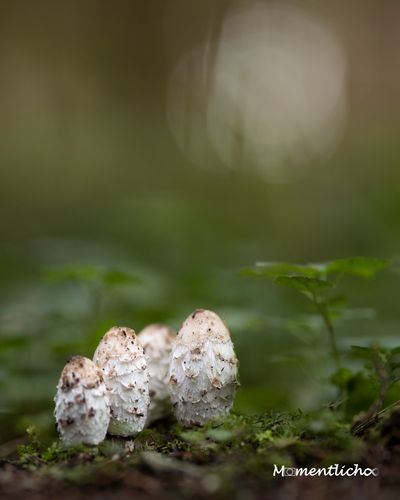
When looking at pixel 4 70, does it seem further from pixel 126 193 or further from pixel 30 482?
pixel 30 482

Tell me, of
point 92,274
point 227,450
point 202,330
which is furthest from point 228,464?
point 92,274

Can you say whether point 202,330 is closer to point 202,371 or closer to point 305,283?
point 202,371

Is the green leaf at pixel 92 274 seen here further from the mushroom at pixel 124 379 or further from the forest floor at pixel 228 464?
the forest floor at pixel 228 464

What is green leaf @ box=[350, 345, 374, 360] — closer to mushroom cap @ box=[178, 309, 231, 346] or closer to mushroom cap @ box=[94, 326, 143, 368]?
mushroom cap @ box=[178, 309, 231, 346]

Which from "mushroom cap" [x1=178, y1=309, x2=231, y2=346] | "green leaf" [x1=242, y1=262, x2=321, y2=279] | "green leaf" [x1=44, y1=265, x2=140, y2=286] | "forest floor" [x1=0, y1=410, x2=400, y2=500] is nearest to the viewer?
"forest floor" [x1=0, y1=410, x2=400, y2=500]

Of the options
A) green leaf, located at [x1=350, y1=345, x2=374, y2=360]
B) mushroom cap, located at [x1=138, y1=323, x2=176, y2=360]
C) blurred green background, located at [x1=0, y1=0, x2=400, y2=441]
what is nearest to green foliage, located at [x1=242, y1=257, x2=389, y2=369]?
green leaf, located at [x1=350, y1=345, x2=374, y2=360]

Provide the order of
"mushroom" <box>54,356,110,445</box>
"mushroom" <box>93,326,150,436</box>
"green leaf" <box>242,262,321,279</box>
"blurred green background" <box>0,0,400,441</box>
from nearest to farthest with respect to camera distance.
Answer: "mushroom" <box>54,356,110,445</box> → "mushroom" <box>93,326,150,436</box> → "green leaf" <box>242,262,321,279</box> → "blurred green background" <box>0,0,400,441</box>

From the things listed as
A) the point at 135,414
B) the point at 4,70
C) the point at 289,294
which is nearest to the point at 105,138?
the point at 4,70
